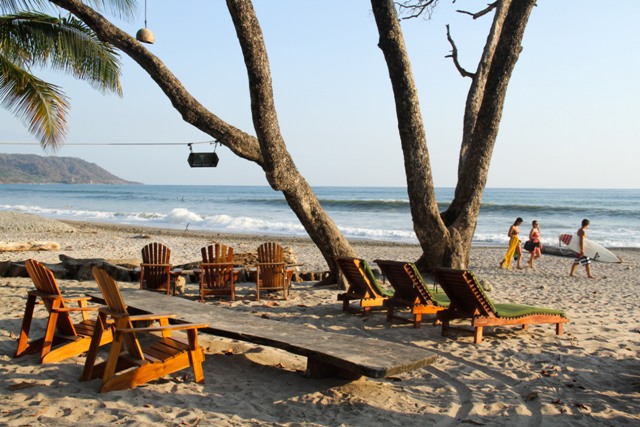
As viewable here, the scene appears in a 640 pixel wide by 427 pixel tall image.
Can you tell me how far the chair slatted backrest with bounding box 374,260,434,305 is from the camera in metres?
6.81

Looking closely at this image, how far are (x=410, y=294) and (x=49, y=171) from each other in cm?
13696

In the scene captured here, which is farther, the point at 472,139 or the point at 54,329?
the point at 472,139

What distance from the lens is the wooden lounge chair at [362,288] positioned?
24.7 ft

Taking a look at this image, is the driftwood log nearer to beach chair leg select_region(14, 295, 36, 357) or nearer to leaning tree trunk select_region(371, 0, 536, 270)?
leaning tree trunk select_region(371, 0, 536, 270)

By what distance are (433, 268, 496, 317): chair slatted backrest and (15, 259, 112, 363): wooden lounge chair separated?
129 inches

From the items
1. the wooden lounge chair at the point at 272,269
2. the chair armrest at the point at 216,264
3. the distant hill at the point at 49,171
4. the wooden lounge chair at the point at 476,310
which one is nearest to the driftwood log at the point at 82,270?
the wooden lounge chair at the point at 272,269

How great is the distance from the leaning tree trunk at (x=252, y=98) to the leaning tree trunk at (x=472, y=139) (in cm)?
166

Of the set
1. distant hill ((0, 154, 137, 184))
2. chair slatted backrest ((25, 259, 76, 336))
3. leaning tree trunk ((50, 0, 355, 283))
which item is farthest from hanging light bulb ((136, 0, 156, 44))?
distant hill ((0, 154, 137, 184))

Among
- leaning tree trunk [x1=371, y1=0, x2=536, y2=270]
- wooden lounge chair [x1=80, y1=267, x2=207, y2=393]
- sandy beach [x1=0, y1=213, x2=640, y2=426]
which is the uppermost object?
leaning tree trunk [x1=371, y1=0, x2=536, y2=270]

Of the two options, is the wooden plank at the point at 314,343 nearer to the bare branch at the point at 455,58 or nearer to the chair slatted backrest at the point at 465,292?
the chair slatted backrest at the point at 465,292

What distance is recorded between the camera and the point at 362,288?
772 centimetres

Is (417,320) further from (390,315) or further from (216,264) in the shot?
(216,264)

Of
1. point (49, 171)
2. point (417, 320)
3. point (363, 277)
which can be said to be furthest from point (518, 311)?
point (49, 171)

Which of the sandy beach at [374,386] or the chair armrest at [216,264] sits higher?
the chair armrest at [216,264]
